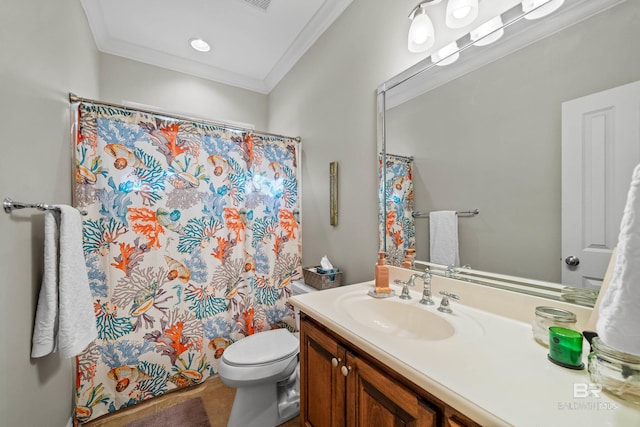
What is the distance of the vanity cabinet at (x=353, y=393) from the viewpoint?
602 millimetres

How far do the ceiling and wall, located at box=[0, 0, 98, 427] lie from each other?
0.69 m

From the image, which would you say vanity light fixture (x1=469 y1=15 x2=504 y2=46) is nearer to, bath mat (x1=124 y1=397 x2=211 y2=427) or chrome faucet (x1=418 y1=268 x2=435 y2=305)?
chrome faucet (x1=418 y1=268 x2=435 y2=305)

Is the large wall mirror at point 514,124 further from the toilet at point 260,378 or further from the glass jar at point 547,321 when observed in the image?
the toilet at point 260,378

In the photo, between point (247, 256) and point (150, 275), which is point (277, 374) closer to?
point (247, 256)

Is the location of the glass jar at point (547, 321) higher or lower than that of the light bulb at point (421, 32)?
lower

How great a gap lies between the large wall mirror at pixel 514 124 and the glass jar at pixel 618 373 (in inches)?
13.1

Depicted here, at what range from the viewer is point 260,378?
132 cm

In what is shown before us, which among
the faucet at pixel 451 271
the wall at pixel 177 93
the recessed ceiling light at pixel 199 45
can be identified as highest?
the recessed ceiling light at pixel 199 45

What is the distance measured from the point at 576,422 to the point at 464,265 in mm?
651

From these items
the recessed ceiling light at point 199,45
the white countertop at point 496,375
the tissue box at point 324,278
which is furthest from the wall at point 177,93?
the white countertop at point 496,375

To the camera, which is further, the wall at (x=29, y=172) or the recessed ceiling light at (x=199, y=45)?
the recessed ceiling light at (x=199, y=45)

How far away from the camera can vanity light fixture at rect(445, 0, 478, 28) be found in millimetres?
994

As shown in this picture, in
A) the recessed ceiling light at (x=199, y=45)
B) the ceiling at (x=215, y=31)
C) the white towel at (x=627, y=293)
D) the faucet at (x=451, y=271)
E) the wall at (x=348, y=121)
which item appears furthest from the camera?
the recessed ceiling light at (x=199, y=45)

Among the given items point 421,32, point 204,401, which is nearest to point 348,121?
point 421,32
